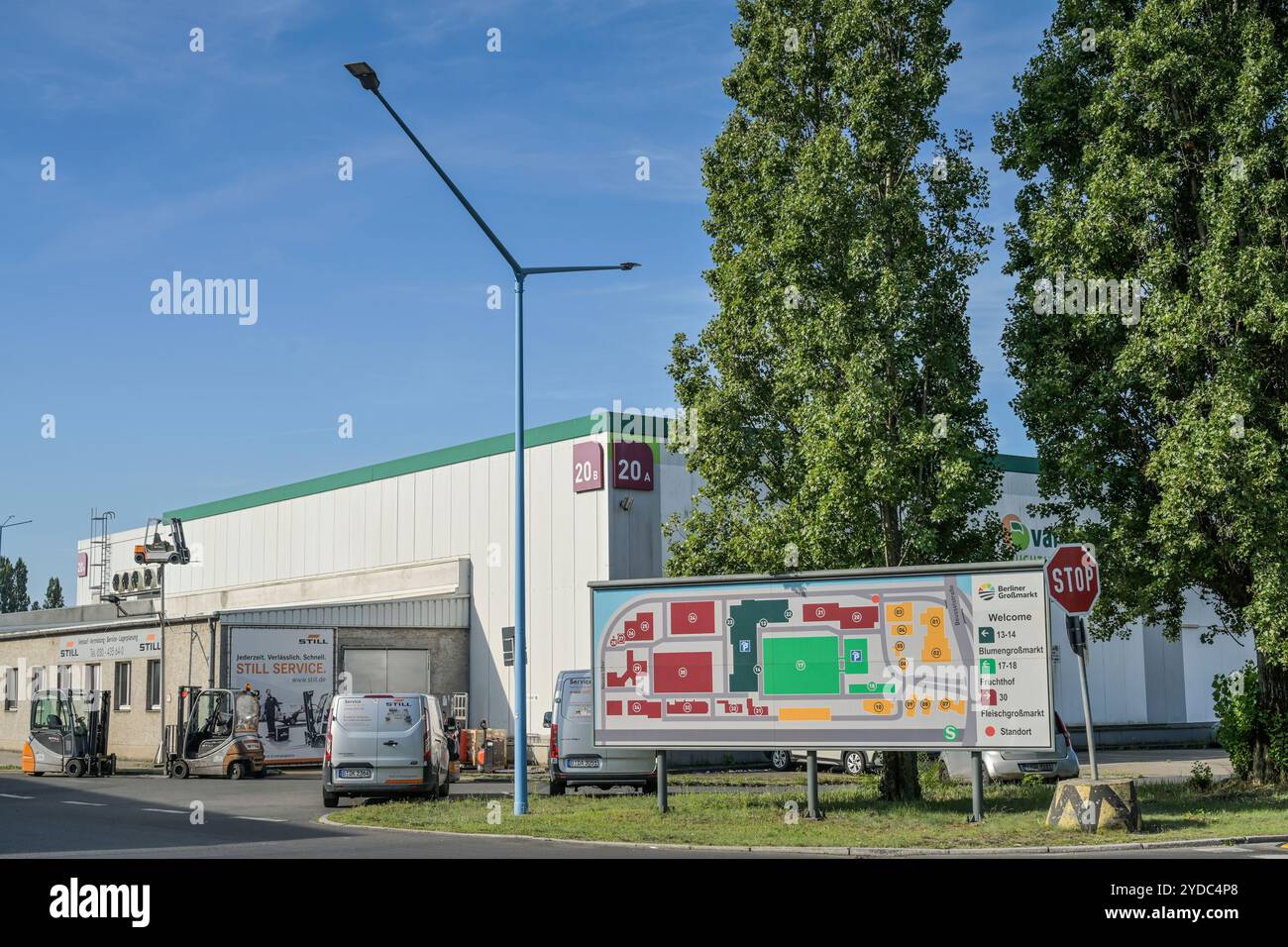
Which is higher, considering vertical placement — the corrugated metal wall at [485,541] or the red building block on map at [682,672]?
the corrugated metal wall at [485,541]

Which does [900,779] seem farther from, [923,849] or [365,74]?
[365,74]

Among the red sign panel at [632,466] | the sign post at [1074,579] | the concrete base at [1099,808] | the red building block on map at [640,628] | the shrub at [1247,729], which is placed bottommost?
the concrete base at [1099,808]

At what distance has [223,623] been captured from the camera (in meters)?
36.7

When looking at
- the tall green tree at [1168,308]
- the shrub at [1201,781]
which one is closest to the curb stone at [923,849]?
the tall green tree at [1168,308]

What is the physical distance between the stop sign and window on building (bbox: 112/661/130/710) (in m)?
33.5

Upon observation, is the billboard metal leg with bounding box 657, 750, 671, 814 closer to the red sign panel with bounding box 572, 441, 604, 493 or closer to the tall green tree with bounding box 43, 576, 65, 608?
the red sign panel with bounding box 572, 441, 604, 493

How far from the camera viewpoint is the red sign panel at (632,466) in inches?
1468

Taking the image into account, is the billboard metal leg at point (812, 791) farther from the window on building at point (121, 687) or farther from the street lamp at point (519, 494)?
the window on building at point (121, 687)

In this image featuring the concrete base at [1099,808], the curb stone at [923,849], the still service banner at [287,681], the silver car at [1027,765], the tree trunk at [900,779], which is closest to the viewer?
the curb stone at [923,849]

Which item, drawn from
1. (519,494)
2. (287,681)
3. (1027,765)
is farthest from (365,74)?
(287,681)

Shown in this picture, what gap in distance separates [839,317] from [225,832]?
1211 centimetres

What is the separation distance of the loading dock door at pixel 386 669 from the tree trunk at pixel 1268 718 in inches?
955

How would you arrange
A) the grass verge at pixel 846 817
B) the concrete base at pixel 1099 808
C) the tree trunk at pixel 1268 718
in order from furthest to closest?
the tree trunk at pixel 1268 718 → the concrete base at pixel 1099 808 → the grass verge at pixel 846 817

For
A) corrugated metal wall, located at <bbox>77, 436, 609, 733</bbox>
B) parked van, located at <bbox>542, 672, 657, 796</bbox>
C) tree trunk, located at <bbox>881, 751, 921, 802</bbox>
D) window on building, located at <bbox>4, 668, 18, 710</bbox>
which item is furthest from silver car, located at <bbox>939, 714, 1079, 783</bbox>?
window on building, located at <bbox>4, 668, 18, 710</bbox>
